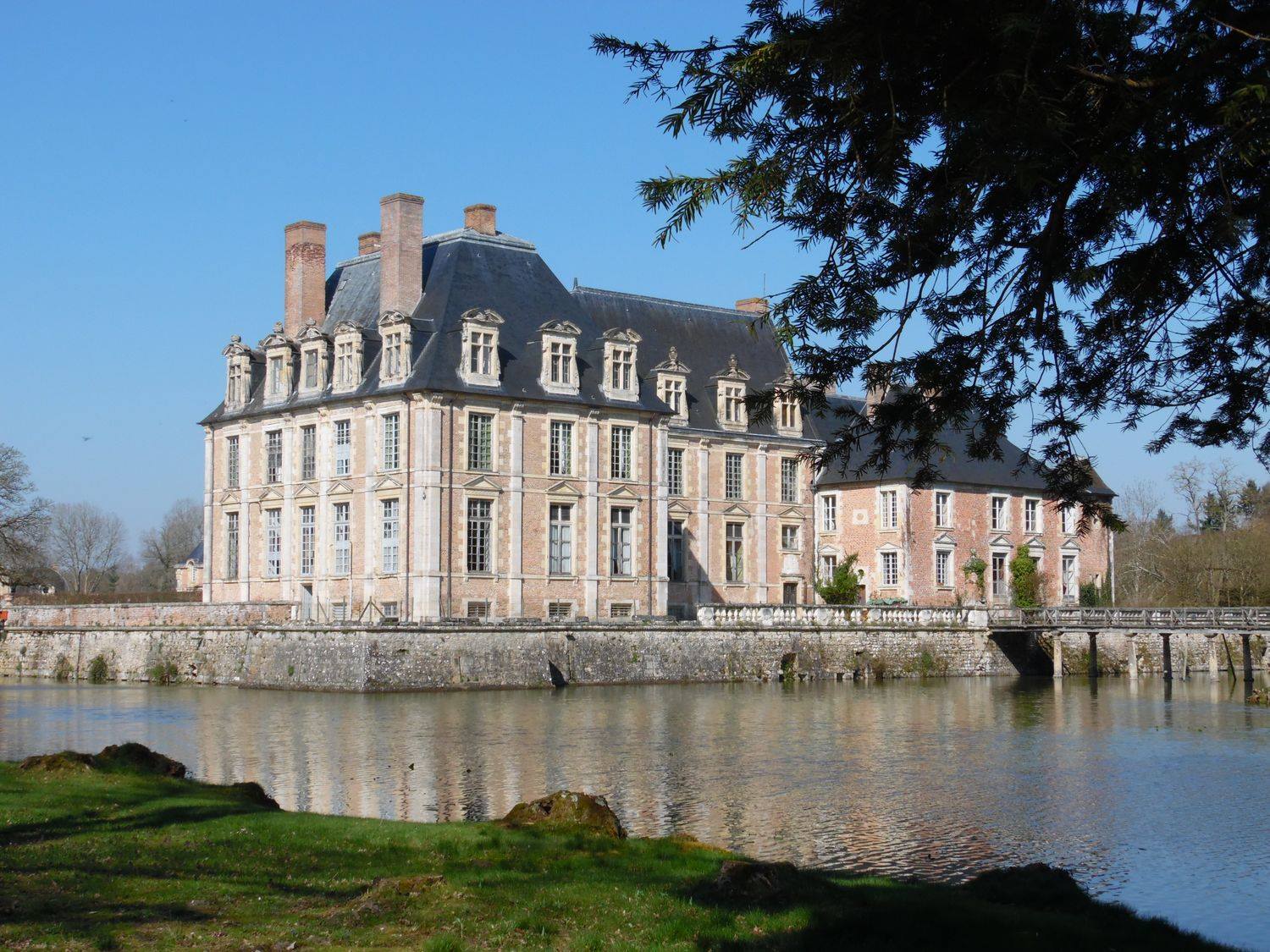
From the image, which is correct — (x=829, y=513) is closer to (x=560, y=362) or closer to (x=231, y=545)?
(x=560, y=362)

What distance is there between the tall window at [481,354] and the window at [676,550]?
8.57 m

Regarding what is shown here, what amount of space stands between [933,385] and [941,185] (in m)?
1.00

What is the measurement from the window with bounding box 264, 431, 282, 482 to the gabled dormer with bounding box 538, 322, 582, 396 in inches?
301

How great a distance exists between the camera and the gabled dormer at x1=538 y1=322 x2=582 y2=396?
3700 centimetres

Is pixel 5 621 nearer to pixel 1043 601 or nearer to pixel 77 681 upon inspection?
pixel 77 681

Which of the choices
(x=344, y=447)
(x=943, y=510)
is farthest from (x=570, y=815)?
(x=943, y=510)

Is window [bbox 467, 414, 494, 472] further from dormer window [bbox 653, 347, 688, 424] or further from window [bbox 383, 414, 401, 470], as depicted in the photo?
dormer window [bbox 653, 347, 688, 424]

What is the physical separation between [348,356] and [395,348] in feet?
6.23

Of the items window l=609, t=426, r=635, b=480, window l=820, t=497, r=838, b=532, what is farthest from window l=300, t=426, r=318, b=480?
window l=820, t=497, r=838, b=532

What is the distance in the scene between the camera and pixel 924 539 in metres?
44.9

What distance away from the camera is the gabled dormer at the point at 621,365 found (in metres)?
38.3

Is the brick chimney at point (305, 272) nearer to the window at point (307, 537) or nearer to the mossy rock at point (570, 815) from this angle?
the window at point (307, 537)

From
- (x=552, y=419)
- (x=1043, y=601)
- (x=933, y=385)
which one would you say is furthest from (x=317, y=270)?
(x=933, y=385)

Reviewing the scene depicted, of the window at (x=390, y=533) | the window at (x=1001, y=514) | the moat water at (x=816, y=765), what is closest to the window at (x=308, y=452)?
the window at (x=390, y=533)
